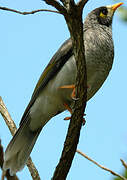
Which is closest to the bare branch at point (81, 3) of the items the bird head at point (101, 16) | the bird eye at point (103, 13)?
the bird head at point (101, 16)

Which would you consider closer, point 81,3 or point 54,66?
point 81,3

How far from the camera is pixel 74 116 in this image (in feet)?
12.2

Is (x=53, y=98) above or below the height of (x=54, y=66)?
below

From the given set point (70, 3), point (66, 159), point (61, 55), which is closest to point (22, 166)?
point (66, 159)

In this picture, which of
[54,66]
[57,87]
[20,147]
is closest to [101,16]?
[54,66]

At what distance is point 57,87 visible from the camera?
4488mm

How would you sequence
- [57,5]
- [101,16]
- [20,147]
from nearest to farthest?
[57,5], [20,147], [101,16]

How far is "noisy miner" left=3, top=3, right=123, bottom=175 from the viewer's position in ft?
14.3

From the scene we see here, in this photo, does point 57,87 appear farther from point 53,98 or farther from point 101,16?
point 101,16

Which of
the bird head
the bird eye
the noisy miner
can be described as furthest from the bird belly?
the bird eye

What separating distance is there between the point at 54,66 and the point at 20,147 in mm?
1138

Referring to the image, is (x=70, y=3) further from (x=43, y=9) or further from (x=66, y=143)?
(x=66, y=143)

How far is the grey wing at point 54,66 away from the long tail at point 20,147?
0.27 metres

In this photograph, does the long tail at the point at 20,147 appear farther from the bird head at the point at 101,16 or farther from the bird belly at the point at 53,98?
the bird head at the point at 101,16
